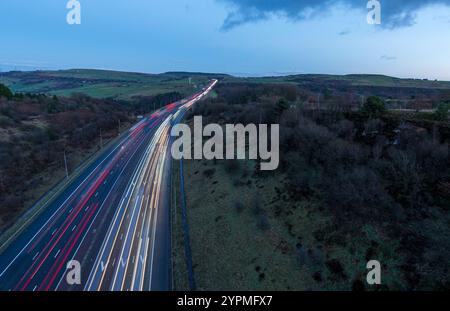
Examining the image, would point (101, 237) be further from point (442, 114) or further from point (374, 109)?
point (442, 114)

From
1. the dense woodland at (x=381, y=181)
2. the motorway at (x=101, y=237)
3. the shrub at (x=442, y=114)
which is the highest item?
the shrub at (x=442, y=114)

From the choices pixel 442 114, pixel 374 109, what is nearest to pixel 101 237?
pixel 374 109

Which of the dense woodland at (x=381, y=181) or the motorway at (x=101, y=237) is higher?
the dense woodland at (x=381, y=181)

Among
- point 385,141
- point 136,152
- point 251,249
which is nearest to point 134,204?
point 251,249

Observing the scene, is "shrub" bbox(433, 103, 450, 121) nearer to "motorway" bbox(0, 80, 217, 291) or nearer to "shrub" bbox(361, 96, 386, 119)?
"shrub" bbox(361, 96, 386, 119)

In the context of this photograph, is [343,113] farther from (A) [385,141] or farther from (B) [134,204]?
(B) [134,204]

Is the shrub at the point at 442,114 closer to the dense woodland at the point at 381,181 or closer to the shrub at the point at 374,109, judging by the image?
the dense woodland at the point at 381,181

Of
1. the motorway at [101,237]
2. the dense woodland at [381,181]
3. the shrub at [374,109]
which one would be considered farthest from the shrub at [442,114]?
the motorway at [101,237]
